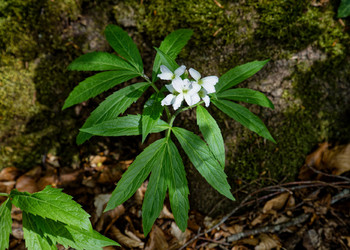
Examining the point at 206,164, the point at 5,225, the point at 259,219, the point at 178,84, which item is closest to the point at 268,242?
the point at 259,219

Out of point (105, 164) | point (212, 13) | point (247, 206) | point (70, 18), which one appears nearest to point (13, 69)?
point (70, 18)

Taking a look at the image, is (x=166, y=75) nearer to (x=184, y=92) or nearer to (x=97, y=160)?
(x=184, y=92)

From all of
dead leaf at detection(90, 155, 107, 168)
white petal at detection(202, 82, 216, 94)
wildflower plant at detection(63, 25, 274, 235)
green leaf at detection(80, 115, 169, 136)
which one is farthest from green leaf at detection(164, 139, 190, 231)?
dead leaf at detection(90, 155, 107, 168)

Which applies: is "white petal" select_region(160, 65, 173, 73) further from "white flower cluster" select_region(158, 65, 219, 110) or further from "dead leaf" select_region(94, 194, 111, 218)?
"dead leaf" select_region(94, 194, 111, 218)

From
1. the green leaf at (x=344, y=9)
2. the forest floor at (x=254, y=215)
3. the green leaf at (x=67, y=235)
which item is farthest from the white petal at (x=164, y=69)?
the green leaf at (x=344, y=9)

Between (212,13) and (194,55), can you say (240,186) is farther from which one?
(212,13)

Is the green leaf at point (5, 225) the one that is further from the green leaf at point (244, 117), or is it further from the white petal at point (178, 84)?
the green leaf at point (244, 117)
